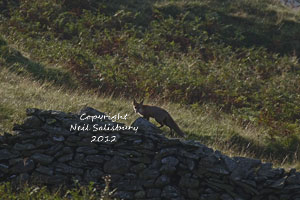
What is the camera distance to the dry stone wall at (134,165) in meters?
8.80

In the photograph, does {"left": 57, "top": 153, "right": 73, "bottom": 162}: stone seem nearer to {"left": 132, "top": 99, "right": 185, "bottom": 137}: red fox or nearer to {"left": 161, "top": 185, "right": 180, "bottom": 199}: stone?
{"left": 161, "top": 185, "right": 180, "bottom": 199}: stone

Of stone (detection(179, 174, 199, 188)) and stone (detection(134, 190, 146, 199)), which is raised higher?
stone (detection(179, 174, 199, 188))

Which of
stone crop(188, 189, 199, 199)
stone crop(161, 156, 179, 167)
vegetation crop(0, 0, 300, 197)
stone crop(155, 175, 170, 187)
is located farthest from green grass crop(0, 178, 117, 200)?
vegetation crop(0, 0, 300, 197)

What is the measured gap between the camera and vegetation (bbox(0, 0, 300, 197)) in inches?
475

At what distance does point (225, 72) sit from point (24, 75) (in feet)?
25.4

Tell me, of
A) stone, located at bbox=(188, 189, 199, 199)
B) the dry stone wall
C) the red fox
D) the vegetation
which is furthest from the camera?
the vegetation

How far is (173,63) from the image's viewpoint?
1766cm

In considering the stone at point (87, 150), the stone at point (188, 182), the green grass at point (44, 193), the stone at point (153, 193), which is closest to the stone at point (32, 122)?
the stone at point (87, 150)

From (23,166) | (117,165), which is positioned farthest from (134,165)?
(23,166)

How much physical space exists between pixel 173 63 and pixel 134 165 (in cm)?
909

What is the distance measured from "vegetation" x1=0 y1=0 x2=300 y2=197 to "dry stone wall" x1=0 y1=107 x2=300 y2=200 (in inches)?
39.2

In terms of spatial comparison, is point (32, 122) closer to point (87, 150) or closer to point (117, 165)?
point (87, 150)

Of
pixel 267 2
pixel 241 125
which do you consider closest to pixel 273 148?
pixel 241 125

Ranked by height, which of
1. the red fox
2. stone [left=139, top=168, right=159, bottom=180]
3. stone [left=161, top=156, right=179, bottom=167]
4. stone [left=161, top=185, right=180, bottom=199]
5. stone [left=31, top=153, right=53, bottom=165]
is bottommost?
stone [left=161, top=185, right=180, bottom=199]
